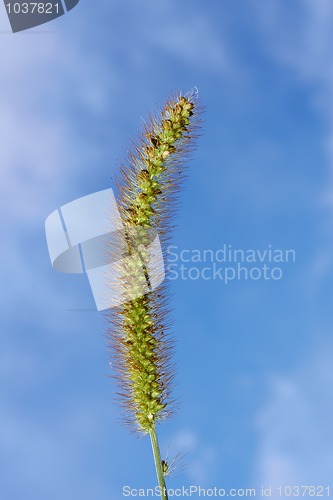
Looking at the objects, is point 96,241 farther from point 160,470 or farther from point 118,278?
point 160,470

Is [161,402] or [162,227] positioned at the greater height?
[162,227]

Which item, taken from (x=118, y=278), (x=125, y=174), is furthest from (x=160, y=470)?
(x=125, y=174)

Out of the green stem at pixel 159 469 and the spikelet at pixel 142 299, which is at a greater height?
the spikelet at pixel 142 299

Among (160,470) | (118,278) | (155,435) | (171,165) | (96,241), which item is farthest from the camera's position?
(96,241)

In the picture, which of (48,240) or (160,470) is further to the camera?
(48,240)

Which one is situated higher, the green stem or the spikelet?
the spikelet

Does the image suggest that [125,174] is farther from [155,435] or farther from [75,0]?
[75,0]

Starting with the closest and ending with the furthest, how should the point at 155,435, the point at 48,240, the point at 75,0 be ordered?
the point at 155,435 → the point at 48,240 → the point at 75,0

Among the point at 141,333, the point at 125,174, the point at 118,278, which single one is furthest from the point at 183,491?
the point at 125,174

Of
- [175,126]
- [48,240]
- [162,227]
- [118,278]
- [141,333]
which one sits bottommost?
[141,333]
